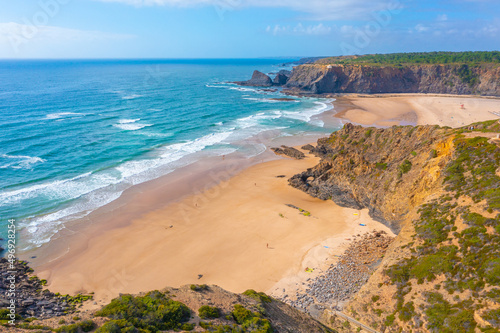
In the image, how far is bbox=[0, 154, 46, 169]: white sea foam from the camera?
43.8 metres

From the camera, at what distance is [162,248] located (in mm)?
29125

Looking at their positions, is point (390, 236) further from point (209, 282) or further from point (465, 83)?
point (465, 83)

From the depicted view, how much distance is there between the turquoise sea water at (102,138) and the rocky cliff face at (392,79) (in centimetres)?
1828

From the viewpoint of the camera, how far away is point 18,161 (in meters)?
45.5

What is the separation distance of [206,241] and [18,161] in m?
34.8

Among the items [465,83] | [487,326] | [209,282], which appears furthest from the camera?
[465,83]

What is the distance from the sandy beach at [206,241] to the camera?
25078mm

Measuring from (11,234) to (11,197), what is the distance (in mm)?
9065

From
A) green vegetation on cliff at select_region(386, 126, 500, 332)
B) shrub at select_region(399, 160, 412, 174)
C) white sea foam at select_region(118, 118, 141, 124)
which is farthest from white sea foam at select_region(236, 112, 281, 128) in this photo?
green vegetation on cliff at select_region(386, 126, 500, 332)

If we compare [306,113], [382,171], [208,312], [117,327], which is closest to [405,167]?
[382,171]

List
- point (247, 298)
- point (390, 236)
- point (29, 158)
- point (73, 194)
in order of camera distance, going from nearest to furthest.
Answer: point (247, 298) < point (390, 236) < point (73, 194) < point (29, 158)

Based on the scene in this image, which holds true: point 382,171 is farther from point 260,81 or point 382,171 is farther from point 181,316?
point 260,81

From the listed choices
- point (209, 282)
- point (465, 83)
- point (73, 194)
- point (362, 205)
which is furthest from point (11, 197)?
point (465, 83)

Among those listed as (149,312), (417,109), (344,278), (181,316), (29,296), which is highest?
(417,109)
